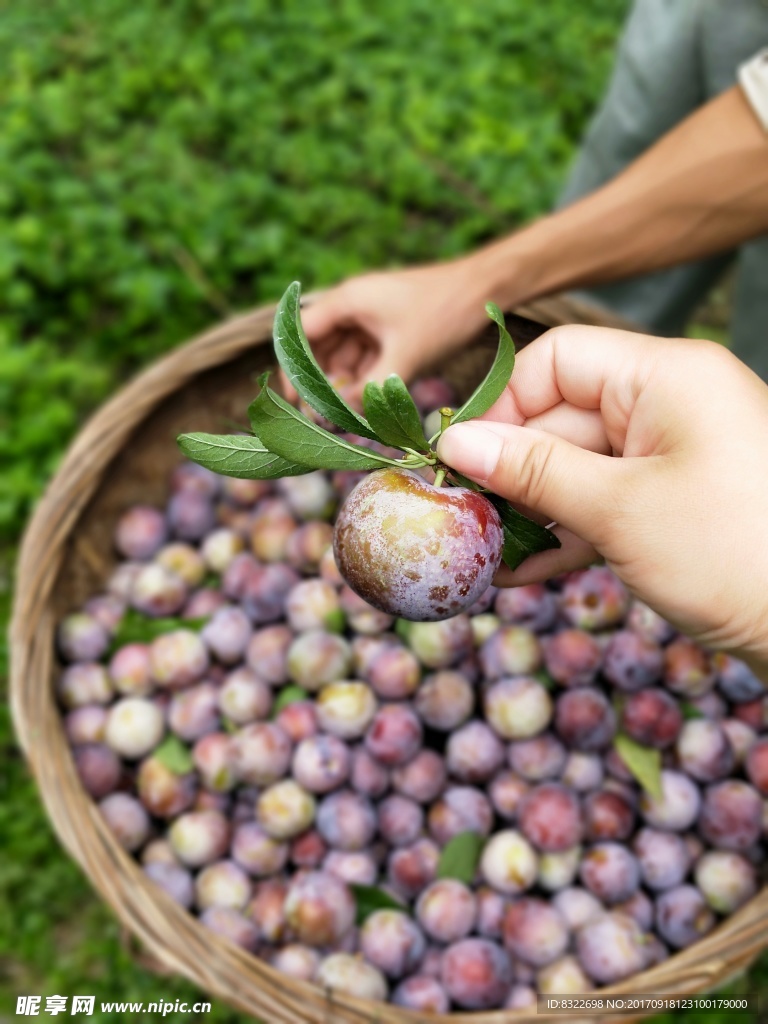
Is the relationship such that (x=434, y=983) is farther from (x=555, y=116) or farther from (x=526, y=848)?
(x=555, y=116)

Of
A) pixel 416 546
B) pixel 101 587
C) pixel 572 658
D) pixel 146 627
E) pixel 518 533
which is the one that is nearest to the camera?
pixel 416 546

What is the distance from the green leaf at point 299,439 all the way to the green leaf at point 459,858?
0.79 meters

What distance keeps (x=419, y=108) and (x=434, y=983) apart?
2091 millimetres

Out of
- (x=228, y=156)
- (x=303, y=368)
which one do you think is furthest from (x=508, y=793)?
(x=228, y=156)

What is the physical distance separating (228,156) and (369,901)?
183 cm

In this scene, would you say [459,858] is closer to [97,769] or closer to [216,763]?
[216,763]

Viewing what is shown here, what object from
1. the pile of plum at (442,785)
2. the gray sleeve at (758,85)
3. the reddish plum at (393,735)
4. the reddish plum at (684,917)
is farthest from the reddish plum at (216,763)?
the gray sleeve at (758,85)

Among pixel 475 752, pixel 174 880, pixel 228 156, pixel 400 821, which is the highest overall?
pixel 228 156

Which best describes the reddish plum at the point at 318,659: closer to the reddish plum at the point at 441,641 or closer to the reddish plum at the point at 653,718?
the reddish plum at the point at 441,641

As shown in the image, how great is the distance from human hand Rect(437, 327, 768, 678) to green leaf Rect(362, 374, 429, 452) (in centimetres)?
3

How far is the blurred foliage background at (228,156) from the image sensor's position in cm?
205

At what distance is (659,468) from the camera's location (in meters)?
0.72

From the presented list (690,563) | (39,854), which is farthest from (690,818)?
(39,854)

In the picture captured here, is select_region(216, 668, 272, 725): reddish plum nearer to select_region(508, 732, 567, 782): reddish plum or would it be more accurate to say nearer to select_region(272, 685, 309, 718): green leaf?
select_region(272, 685, 309, 718): green leaf
